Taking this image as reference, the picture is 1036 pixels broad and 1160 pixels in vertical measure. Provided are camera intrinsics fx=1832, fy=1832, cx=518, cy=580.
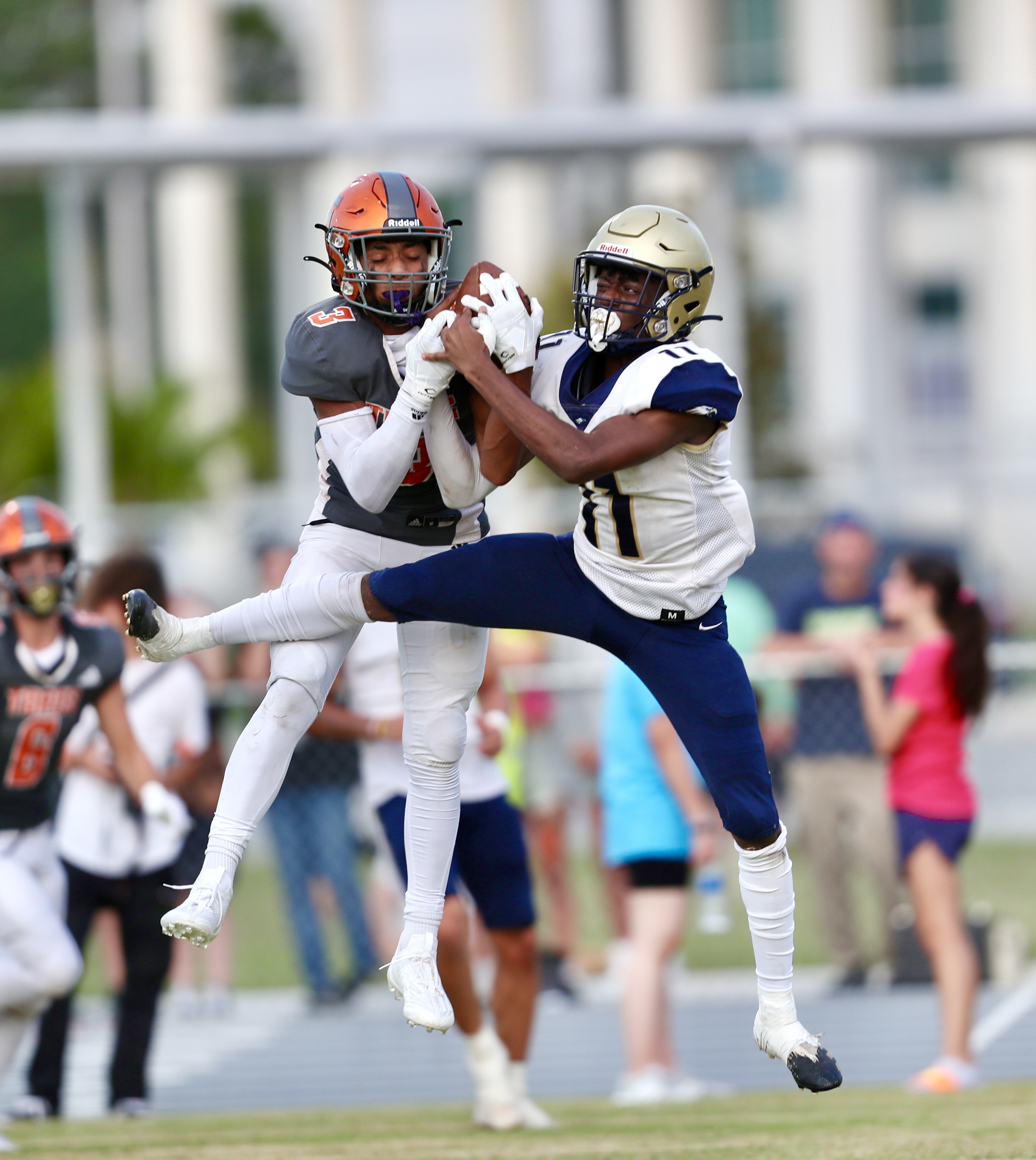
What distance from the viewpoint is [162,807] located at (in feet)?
20.5

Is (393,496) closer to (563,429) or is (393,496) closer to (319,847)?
(563,429)

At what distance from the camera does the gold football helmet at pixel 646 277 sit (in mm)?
4836

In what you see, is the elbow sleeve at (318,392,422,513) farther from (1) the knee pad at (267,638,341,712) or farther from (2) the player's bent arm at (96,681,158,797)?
(2) the player's bent arm at (96,681,158,797)

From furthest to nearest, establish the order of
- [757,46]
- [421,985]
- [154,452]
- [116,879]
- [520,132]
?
Answer: 1. [757,46]
2. [154,452]
3. [520,132]
4. [116,879]
5. [421,985]

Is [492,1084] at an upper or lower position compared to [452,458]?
lower

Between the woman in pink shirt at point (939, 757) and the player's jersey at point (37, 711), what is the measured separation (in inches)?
125

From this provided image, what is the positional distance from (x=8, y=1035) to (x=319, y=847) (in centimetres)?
339

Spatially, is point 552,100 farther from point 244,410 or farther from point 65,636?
point 65,636

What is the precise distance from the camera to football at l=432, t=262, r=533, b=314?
4.83 meters

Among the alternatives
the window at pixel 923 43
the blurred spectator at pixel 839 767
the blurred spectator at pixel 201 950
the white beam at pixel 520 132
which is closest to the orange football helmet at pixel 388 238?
the blurred spectator at pixel 201 950

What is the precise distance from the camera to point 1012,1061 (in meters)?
7.99

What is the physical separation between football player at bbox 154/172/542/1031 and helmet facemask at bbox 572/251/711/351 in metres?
0.21

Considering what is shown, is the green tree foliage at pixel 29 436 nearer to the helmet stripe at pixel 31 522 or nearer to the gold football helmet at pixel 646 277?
the helmet stripe at pixel 31 522

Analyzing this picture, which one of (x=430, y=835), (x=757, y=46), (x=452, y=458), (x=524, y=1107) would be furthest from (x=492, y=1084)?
(x=757, y=46)
